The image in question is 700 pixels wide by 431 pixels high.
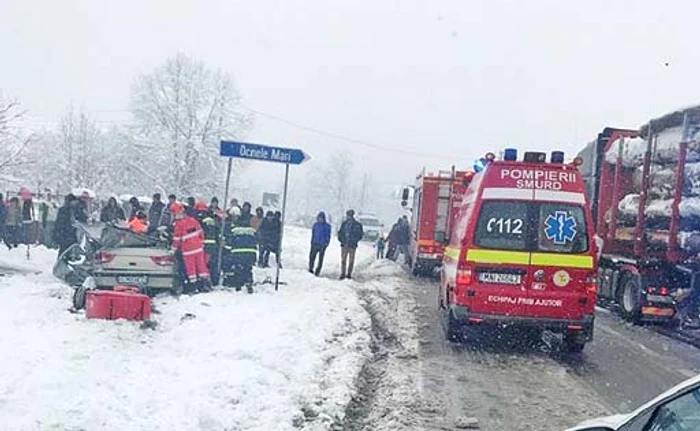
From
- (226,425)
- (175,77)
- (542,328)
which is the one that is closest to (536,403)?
(542,328)

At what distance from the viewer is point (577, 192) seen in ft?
32.3

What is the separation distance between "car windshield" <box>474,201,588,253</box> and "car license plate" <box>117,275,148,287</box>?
5551 millimetres

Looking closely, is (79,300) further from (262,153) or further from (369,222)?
(369,222)

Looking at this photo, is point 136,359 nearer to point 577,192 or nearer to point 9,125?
point 577,192

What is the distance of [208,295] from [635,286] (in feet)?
25.2

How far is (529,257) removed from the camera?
31.8ft

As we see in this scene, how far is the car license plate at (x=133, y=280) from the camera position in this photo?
11977 millimetres

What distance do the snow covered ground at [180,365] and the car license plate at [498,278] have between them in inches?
69.5

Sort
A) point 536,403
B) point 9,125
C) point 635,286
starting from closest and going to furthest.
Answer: point 536,403
point 635,286
point 9,125

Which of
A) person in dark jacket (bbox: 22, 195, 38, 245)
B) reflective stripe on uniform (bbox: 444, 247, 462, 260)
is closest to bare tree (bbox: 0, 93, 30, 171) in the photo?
person in dark jacket (bbox: 22, 195, 38, 245)

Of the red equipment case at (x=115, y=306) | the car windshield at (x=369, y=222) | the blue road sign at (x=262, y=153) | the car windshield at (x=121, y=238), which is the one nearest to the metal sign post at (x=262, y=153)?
the blue road sign at (x=262, y=153)

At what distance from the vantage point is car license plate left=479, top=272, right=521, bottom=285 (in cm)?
968

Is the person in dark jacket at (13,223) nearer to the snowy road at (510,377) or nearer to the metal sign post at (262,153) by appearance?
the metal sign post at (262,153)

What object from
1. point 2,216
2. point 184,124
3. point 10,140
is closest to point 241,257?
point 2,216
